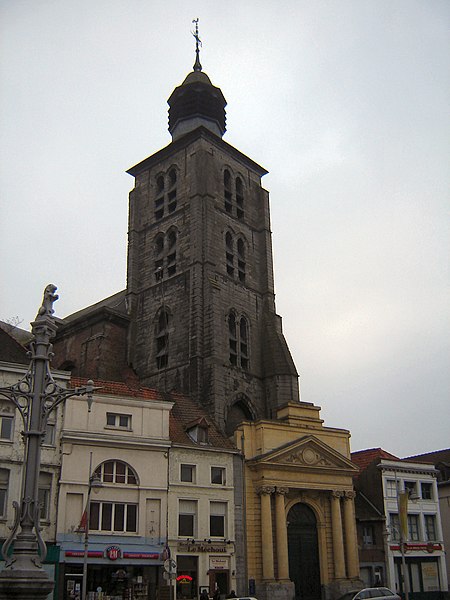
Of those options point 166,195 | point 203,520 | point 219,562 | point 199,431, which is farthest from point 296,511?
point 166,195

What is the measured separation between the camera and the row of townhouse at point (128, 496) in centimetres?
3170

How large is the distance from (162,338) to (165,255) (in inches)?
283

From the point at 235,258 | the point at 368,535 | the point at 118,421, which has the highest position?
the point at 235,258

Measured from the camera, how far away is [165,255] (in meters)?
55.4

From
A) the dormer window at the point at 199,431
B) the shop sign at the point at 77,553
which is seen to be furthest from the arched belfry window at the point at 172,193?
the shop sign at the point at 77,553

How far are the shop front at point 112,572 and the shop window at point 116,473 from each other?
9.93ft

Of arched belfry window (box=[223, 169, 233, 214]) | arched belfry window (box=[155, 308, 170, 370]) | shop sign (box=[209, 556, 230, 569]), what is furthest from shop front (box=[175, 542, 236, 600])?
arched belfry window (box=[223, 169, 233, 214])

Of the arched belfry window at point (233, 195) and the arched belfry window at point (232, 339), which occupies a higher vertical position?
the arched belfry window at point (233, 195)

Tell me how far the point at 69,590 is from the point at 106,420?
26.3 feet

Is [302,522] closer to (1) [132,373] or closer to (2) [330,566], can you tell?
(2) [330,566]

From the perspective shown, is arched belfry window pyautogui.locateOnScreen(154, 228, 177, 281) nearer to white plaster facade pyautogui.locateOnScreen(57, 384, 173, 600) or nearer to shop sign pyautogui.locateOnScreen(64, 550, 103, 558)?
white plaster facade pyautogui.locateOnScreen(57, 384, 173, 600)

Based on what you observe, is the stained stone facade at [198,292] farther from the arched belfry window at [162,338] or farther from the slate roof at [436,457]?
the slate roof at [436,457]

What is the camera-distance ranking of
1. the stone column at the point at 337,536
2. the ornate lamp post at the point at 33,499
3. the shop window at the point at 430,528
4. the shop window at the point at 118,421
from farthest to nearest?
the shop window at the point at 430,528
the stone column at the point at 337,536
the shop window at the point at 118,421
the ornate lamp post at the point at 33,499

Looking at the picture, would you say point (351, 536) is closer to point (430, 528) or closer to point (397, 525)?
point (397, 525)
